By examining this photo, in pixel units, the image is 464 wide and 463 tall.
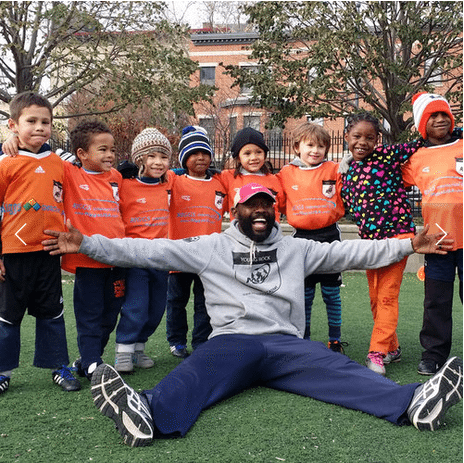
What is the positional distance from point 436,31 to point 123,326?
11.4 metres

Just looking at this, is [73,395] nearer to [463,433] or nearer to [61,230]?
[61,230]

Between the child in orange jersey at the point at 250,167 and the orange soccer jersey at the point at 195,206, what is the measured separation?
0.13 m

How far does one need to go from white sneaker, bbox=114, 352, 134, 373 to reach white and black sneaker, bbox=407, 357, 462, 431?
2.00m

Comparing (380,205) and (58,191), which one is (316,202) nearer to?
(380,205)

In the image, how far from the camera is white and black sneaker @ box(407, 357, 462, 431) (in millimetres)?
2963

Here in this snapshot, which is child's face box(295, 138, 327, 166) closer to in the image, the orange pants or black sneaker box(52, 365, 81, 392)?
the orange pants

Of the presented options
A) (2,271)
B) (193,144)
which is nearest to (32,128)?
(2,271)

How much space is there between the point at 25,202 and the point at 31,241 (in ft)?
0.80

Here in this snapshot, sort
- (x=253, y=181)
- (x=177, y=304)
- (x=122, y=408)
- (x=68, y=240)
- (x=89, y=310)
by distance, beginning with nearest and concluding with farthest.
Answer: (x=122, y=408) → (x=68, y=240) → (x=89, y=310) → (x=253, y=181) → (x=177, y=304)

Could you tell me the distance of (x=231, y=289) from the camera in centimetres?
372

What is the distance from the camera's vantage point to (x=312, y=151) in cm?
467

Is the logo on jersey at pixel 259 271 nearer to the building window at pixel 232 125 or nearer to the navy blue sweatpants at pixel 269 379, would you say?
the navy blue sweatpants at pixel 269 379

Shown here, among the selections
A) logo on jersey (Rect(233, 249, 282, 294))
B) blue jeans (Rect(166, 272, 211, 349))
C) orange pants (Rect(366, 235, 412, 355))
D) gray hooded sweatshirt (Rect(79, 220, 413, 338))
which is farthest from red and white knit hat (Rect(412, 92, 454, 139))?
blue jeans (Rect(166, 272, 211, 349))

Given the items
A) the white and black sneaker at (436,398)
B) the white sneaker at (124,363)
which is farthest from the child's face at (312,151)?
the white and black sneaker at (436,398)
